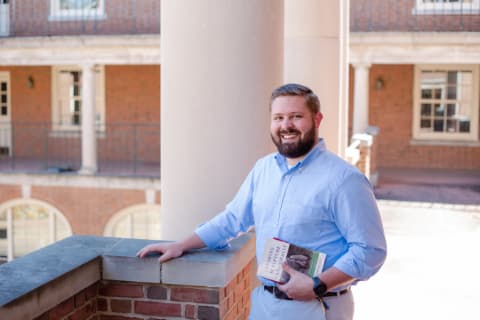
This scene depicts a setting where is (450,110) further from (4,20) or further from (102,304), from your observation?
(102,304)

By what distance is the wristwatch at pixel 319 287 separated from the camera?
7.63ft

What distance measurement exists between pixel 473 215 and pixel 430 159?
7.23 m

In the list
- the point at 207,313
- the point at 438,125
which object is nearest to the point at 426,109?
the point at 438,125

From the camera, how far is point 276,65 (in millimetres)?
3590

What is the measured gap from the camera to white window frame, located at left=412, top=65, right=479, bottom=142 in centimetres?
1705

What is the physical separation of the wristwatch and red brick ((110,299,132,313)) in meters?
0.96

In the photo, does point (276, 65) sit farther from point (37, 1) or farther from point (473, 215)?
point (37, 1)

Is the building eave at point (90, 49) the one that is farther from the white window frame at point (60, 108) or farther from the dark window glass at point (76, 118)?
the dark window glass at point (76, 118)

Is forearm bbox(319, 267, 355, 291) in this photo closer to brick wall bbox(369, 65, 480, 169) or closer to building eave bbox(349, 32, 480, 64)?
building eave bbox(349, 32, 480, 64)

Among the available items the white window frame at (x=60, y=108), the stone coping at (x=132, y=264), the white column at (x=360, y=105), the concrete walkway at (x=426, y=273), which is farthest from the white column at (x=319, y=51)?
the white window frame at (x=60, y=108)

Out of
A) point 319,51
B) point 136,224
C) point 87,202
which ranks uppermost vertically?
point 319,51

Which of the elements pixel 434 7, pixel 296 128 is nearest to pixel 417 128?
pixel 434 7

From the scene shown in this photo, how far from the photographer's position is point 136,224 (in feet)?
55.1

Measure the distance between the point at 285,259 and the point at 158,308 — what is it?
781 millimetres
